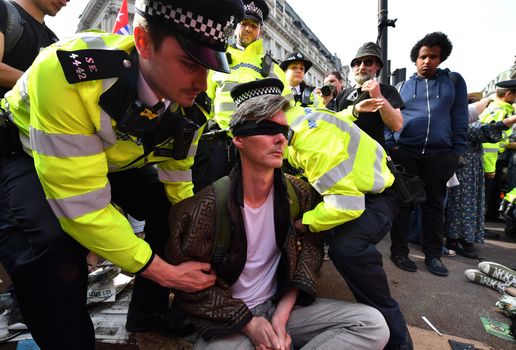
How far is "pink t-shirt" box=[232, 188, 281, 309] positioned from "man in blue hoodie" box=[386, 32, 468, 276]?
2156mm

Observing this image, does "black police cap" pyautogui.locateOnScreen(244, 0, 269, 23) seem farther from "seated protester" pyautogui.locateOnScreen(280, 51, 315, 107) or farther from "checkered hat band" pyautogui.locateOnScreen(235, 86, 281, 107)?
"checkered hat band" pyautogui.locateOnScreen(235, 86, 281, 107)

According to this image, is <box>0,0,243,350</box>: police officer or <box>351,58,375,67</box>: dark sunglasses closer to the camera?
<box>0,0,243,350</box>: police officer

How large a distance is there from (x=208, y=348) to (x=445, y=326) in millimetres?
1900

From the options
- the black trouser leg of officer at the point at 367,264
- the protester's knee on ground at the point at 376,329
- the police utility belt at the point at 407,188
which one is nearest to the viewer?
the protester's knee on ground at the point at 376,329

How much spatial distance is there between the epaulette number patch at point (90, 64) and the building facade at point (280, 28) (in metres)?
32.1

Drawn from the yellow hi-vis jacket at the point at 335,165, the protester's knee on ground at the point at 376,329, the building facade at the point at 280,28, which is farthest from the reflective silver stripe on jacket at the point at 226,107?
the building facade at the point at 280,28

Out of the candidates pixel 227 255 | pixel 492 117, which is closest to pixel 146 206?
pixel 227 255

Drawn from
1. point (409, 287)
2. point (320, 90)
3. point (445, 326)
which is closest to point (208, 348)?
point (445, 326)

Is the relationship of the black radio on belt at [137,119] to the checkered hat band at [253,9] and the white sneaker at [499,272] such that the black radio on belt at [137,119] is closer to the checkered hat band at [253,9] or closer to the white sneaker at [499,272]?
the checkered hat band at [253,9]

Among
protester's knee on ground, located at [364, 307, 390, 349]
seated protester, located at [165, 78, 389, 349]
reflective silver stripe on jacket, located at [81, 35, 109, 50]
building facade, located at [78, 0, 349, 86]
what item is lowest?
protester's knee on ground, located at [364, 307, 390, 349]

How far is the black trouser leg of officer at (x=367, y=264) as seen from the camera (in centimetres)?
187

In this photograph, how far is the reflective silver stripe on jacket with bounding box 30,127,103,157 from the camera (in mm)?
1210

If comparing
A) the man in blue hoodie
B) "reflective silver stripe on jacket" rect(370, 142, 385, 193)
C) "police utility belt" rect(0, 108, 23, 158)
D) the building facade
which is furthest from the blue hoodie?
the building facade

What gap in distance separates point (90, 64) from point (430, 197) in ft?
11.3
